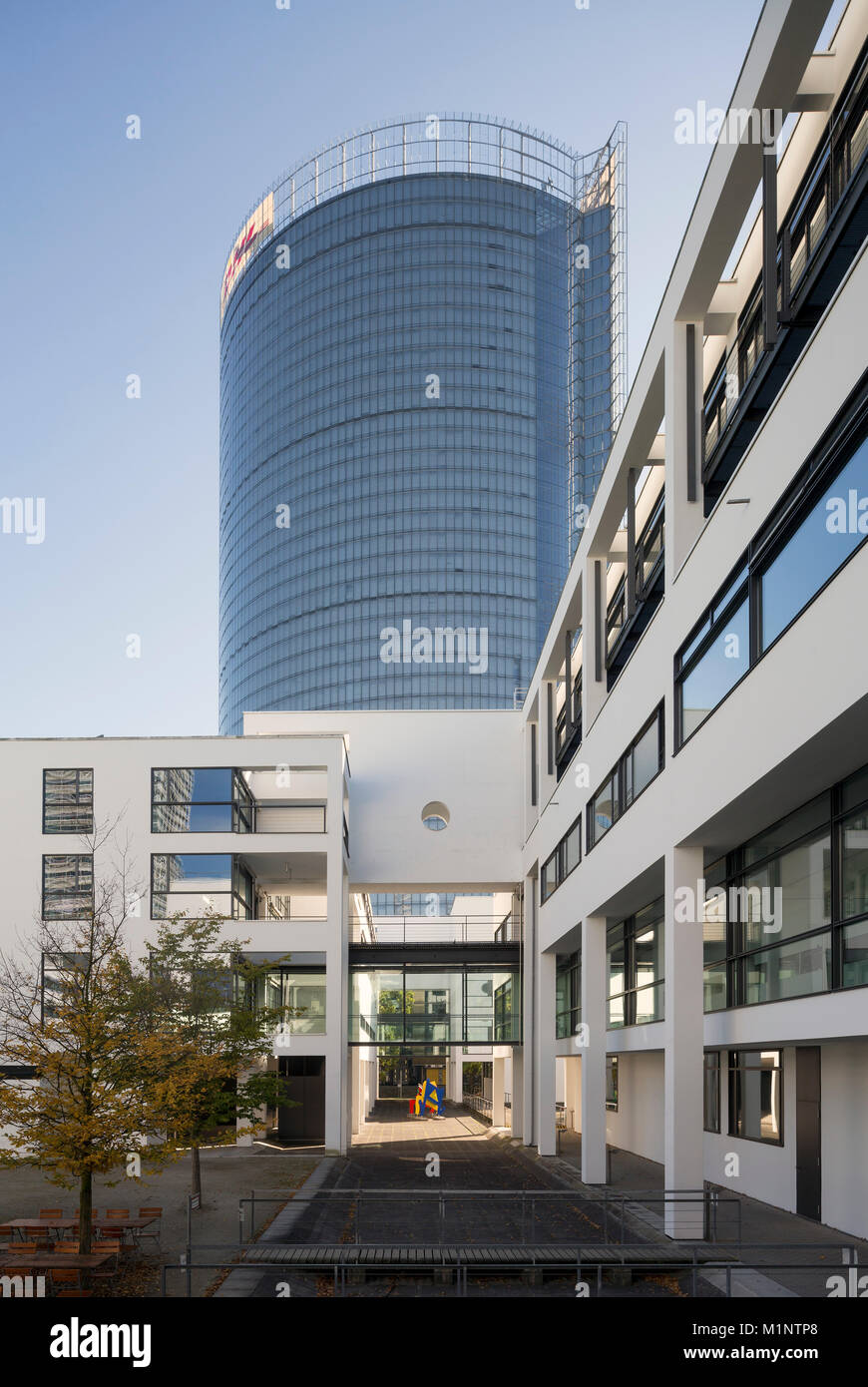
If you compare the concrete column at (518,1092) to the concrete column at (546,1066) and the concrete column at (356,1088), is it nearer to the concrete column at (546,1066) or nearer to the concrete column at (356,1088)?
the concrete column at (356,1088)

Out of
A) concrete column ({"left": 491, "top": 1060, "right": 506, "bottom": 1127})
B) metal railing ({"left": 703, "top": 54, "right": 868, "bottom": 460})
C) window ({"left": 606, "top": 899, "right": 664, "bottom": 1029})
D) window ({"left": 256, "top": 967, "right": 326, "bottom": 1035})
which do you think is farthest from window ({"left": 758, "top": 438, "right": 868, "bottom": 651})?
concrete column ({"left": 491, "top": 1060, "right": 506, "bottom": 1127})

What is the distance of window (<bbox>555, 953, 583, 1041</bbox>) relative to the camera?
121 feet

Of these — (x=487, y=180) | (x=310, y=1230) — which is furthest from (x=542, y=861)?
(x=487, y=180)

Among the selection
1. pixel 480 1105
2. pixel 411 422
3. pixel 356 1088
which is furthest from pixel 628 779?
pixel 411 422

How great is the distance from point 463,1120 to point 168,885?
22.1 metres

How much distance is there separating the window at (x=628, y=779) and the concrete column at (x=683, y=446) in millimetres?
2892

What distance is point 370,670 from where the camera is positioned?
495ft

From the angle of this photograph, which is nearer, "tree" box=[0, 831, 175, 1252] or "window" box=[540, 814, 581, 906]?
"tree" box=[0, 831, 175, 1252]

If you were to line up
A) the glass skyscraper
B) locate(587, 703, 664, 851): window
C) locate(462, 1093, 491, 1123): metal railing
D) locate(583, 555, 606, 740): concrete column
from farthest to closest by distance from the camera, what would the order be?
the glass skyscraper
locate(462, 1093, 491, 1123): metal railing
locate(583, 555, 606, 740): concrete column
locate(587, 703, 664, 851): window

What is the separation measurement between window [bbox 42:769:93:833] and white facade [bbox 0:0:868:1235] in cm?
29

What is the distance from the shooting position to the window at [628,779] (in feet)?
68.1

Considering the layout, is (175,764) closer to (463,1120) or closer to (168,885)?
(168,885)

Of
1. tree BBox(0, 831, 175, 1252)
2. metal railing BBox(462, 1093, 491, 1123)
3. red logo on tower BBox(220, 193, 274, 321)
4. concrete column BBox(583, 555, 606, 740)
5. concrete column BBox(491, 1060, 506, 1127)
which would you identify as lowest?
metal railing BBox(462, 1093, 491, 1123)

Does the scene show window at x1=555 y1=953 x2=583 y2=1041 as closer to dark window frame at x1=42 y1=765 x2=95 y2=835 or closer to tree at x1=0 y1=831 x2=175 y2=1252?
dark window frame at x1=42 y1=765 x2=95 y2=835
